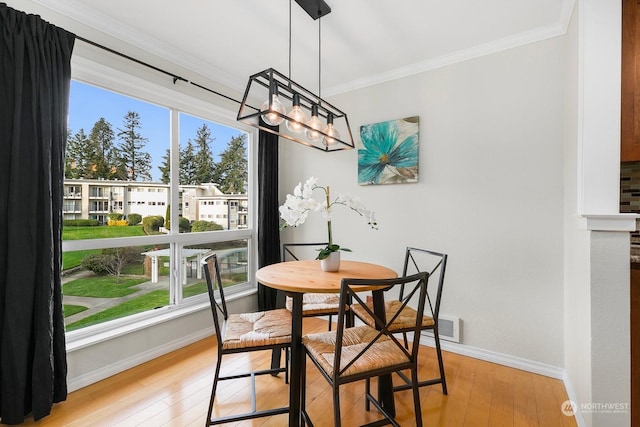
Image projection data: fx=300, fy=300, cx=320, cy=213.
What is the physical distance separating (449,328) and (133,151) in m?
3.00

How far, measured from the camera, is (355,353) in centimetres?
146

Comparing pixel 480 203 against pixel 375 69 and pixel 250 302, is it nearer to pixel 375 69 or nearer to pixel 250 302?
pixel 375 69

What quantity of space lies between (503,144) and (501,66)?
0.62 meters

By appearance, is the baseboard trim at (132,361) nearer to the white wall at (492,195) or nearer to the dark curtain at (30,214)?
the dark curtain at (30,214)

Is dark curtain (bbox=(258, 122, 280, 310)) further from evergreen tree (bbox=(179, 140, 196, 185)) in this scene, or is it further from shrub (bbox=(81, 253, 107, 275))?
shrub (bbox=(81, 253, 107, 275))

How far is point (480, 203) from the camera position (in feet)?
8.00

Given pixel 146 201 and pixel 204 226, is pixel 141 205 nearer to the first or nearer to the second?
pixel 146 201

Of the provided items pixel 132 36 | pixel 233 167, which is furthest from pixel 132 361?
pixel 132 36

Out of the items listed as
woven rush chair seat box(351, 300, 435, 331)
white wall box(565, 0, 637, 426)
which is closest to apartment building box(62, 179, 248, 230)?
woven rush chair seat box(351, 300, 435, 331)

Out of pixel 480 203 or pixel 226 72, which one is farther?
pixel 226 72

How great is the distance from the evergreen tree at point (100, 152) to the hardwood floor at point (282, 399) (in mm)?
1490

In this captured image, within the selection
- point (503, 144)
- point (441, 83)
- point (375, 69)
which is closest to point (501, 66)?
point (441, 83)

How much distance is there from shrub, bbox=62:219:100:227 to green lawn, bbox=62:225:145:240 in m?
0.02

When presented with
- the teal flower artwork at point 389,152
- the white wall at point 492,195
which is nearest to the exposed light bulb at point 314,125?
the teal flower artwork at point 389,152
